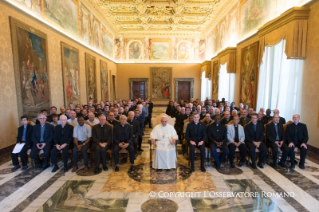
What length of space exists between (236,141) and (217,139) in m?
0.56

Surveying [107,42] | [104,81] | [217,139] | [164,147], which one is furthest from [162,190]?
[107,42]

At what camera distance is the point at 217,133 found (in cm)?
548

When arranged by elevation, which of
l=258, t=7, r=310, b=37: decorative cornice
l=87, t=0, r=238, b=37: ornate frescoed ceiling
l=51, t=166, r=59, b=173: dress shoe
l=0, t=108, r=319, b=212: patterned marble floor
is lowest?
l=0, t=108, r=319, b=212: patterned marble floor

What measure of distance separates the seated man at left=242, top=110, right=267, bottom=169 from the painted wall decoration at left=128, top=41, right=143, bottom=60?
1694cm

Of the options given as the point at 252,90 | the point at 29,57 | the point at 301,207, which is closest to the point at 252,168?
the point at 301,207

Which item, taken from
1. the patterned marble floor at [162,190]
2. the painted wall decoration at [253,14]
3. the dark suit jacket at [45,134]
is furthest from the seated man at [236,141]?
the painted wall decoration at [253,14]

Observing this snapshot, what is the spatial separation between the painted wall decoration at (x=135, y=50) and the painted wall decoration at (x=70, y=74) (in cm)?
1016

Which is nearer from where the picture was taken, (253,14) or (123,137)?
(123,137)

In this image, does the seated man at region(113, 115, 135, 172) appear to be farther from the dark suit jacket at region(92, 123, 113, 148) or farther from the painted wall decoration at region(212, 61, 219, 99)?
the painted wall decoration at region(212, 61, 219, 99)

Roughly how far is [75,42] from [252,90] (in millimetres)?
10071

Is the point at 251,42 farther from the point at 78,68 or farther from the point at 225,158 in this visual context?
the point at 78,68

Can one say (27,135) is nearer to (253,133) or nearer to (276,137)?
(253,133)

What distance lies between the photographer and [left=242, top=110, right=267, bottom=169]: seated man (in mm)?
5176

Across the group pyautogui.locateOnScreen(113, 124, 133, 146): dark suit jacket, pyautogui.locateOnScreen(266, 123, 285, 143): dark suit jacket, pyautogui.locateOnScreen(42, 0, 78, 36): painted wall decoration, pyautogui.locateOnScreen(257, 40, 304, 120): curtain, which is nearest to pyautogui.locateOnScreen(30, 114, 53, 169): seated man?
pyautogui.locateOnScreen(113, 124, 133, 146): dark suit jacket
